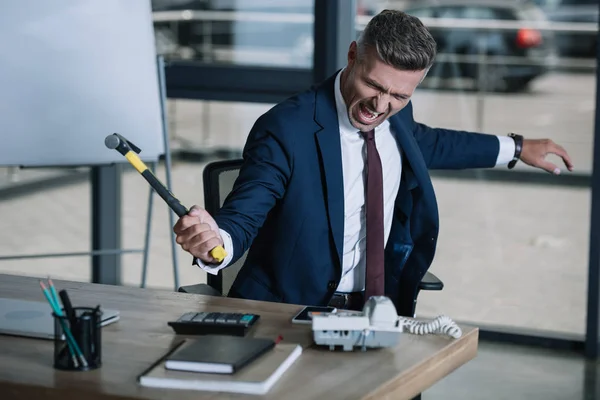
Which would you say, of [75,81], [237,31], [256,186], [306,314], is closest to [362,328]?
[306,314]

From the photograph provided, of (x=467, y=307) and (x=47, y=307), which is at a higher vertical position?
(x=47, y=307)

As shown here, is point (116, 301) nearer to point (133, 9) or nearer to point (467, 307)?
point (133, 9)

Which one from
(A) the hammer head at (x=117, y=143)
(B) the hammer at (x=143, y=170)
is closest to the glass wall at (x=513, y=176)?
(B) the hammer at (x=143, y=170)

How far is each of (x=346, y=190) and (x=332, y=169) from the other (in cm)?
10

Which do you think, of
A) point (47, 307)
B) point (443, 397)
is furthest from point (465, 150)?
point (47, 307)

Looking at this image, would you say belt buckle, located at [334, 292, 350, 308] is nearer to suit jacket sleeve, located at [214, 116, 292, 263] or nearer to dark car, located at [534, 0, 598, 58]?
suit jacket sleeve, located at [214, 116, 292, 263]

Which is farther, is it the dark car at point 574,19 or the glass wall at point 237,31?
the glass wall at point 237,31

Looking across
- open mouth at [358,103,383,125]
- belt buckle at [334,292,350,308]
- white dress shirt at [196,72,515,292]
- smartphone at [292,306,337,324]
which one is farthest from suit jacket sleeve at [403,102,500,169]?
smartphone at [292,306,337,324]

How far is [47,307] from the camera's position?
2.13m

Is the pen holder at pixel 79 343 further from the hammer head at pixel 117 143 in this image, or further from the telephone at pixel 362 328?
the telephone at pixel 362 328

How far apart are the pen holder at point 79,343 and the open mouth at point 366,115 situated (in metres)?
0.98

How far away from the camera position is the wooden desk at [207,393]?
5.58 ft

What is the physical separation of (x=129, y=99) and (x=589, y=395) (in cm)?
204

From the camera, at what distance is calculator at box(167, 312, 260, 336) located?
6.51 feet
